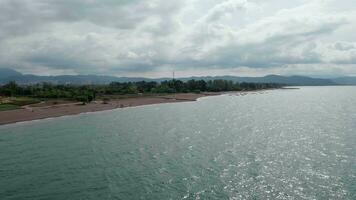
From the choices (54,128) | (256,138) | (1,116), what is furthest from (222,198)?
(1,116)

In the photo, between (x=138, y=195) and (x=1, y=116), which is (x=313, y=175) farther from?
(x=1, y=116)

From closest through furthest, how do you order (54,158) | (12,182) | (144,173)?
1. (12,182)
2. (144,173)
3. (54,158)

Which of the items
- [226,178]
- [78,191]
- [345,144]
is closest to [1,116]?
[78,191]

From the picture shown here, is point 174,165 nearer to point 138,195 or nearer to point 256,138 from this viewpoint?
point 138,195

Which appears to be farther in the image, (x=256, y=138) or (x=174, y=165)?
(x=256, y=138)

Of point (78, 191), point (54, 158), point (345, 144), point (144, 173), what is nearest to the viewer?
point (78, 191)

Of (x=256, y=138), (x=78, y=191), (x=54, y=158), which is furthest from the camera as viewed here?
(x=256, y=138)
